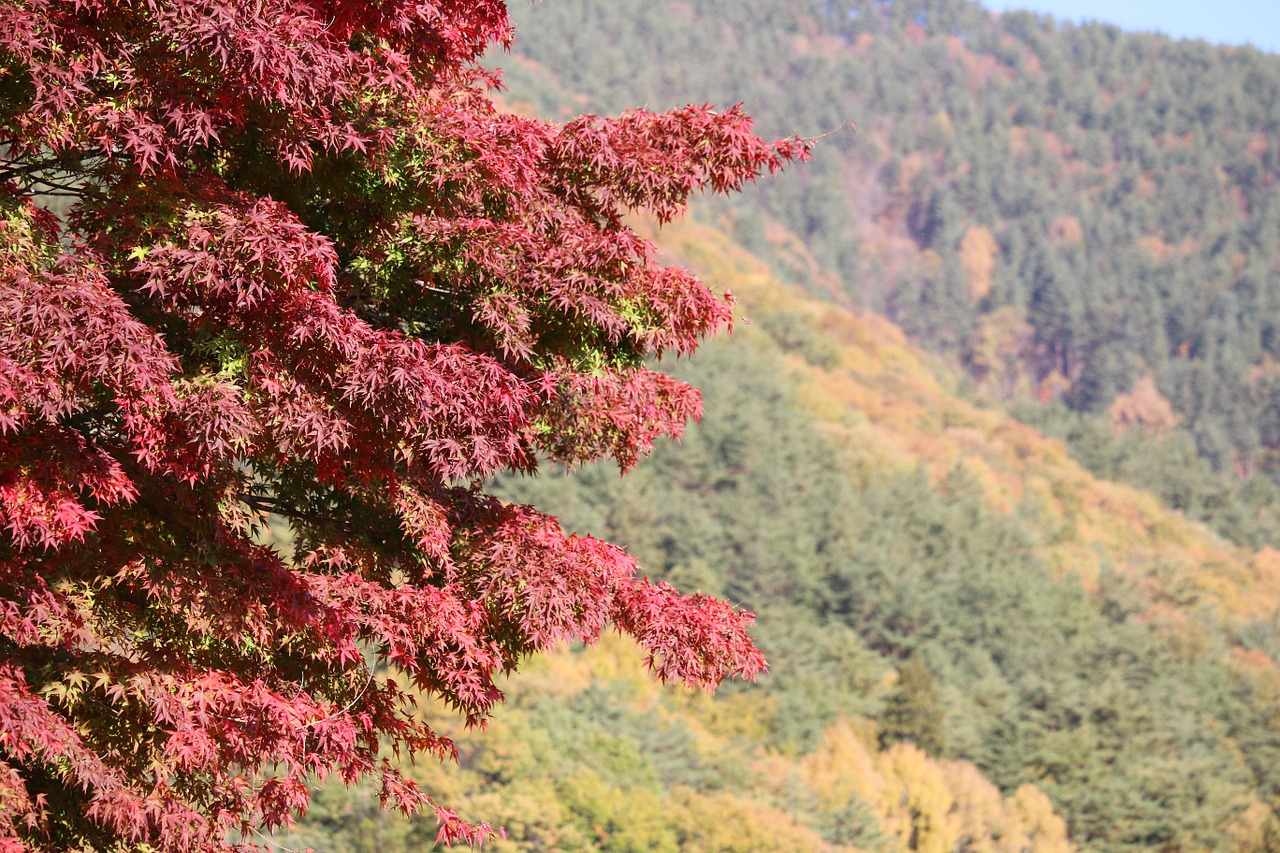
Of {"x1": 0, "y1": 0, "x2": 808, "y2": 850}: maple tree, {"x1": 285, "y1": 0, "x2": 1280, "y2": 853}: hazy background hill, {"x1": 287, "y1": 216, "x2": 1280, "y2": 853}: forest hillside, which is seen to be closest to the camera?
{"x1": 0, "y1": 0, "x2": 808, "y2": 850}: maple tree

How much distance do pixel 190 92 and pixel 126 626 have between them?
238cm

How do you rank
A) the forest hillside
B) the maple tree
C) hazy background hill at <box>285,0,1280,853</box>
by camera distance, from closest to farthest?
the maple tree < the forest hillside < hazy background hill at <box>285,0,1280,853</box>

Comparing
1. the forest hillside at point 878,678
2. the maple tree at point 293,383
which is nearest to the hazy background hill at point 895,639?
the forest hillside at point 878,678

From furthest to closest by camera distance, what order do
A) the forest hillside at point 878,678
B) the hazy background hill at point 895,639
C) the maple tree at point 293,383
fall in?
the hazy background hill at point 895,639, the forest hillside at point 878,678, the maple tree at point 293,383

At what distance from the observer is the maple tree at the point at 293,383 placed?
5.58 m

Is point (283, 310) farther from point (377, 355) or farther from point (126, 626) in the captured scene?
point (126, 626)

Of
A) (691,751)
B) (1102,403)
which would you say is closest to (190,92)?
(691,751)

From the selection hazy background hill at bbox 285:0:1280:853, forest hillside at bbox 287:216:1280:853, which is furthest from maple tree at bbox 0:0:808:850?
forest hillside at bbox 287:216:1280:853

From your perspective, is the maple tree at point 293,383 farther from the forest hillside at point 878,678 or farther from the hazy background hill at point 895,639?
the forest hillside at point 878,678

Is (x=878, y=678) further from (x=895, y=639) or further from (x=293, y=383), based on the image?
(x=293, y=383)

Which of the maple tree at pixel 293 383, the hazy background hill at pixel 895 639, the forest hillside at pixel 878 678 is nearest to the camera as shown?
the maple tree at pixel 293 383

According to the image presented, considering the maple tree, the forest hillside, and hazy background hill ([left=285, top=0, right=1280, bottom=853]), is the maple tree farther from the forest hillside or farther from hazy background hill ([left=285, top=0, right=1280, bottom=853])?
the forest hillside

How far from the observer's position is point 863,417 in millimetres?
95188

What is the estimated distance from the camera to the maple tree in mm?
5578
